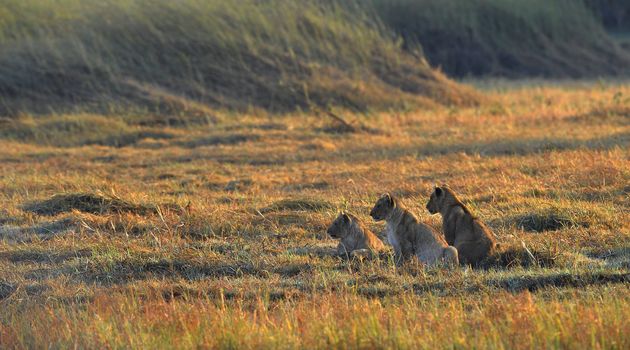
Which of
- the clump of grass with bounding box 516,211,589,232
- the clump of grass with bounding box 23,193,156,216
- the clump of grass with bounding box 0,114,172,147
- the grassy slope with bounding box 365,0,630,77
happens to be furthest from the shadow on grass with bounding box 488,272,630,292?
the grassy slope with bounding box 365,0,630,77

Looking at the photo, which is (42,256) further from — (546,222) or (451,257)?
(546,222)

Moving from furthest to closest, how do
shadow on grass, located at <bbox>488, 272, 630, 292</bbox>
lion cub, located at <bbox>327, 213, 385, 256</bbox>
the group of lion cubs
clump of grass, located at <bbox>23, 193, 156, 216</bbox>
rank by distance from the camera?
clump of grass, located at <bbox>23, 193, 156, 216</bbox> < lion cub, located at <bbox>327, 213, 385, 256</bbox> < the group of lion cubs < shadow on grass, located at <bbox>488, 272, 630, 292</bbox>

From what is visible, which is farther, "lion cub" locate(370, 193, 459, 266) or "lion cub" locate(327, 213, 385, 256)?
"lion cub" locate(327, 213, 385, 256)

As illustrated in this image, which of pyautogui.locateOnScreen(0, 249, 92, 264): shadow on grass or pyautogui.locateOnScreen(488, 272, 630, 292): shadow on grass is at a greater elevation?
pyautogui.locateOnScreen(488, 272, 630, 292): shadow on grass

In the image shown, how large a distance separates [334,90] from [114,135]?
186 inches

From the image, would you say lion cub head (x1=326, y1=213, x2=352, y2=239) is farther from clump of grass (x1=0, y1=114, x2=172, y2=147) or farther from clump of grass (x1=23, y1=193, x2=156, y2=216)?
clump of grass (x1=0, y1=114, x2=172, y2=147)

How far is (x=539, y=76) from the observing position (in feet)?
88.7

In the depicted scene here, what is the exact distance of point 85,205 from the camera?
31.2 ft

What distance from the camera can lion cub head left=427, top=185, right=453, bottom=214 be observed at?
7.34 meters

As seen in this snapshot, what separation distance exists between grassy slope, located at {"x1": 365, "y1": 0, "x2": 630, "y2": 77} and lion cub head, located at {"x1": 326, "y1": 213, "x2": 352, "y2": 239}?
2085cm

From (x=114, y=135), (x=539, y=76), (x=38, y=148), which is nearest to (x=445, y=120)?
(x=114, y=135)

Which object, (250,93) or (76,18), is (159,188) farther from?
(76,18)

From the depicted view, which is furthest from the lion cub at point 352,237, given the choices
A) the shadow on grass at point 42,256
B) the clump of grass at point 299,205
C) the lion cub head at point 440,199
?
the shadow on grass at point 42,256

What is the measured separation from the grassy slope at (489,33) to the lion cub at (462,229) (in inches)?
823
